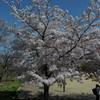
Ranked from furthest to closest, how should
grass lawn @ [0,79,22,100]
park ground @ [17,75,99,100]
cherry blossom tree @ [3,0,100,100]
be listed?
1. park ground @ [17,75,99,100]
2. grass lawn @ [0,79,22,100]
3. cherry blossom tree @ [3,0,100,100]

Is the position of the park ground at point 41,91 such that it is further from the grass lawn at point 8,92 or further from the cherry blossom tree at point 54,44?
the cherry blossom tree at point 54,44

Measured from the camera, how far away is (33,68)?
5.45 m

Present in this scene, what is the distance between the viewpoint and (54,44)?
5.82 metres

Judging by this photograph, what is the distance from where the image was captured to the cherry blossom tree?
5206 millimetres

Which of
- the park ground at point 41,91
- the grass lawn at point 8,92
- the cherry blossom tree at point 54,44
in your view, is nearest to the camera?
the cherry blossom tree at point 54,44

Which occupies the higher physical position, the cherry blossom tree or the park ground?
the cherry blossom tree

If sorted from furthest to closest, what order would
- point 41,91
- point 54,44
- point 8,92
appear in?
point 41,91, point 8,92, point 54,44

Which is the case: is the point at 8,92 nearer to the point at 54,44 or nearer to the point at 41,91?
the point at 41,91

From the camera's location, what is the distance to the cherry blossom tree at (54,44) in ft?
17.1

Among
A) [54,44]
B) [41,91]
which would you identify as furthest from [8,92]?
[54,44]

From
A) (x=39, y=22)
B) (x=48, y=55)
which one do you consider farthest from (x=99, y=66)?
(x=39, y=22)

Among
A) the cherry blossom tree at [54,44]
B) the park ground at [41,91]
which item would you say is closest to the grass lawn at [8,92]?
the park ground at [41,91]

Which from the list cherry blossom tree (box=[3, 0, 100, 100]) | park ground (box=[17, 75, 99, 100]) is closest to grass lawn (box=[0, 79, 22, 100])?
park ground (box=[17, 75, 99, 100])

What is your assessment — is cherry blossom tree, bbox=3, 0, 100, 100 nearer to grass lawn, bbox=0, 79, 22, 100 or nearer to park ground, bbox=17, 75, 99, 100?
grass lawn, bbox=0, 79, 22, 100
